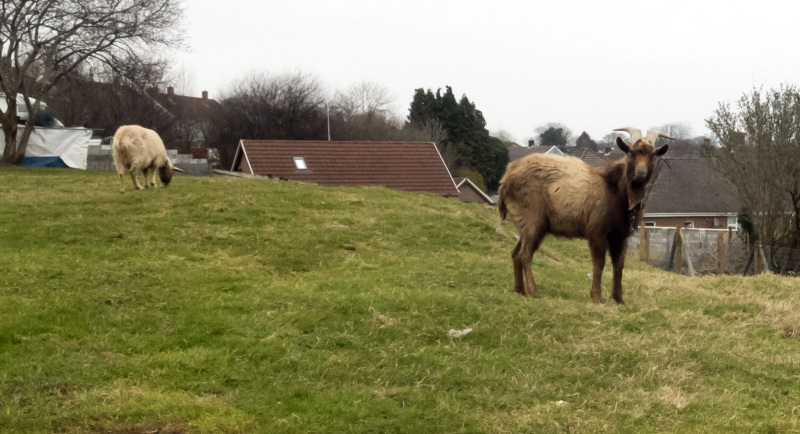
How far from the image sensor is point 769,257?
2083 cm

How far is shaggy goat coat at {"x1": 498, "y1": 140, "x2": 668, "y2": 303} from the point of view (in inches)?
353

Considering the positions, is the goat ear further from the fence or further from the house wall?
the house wall

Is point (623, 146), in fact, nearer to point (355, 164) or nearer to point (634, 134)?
point (634, 134)

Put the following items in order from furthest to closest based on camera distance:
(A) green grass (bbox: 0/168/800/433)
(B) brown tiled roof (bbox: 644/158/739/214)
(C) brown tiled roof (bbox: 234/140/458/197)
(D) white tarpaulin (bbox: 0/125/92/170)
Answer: (B) brown tiled roof (bbox: 644/158/739/214) → (C) brown tiled roof (bbox: 234/140/458/197) → (D) white tarpaulin (bbox: 0/125/92/170) → (A) green grass (bbox: 0/168/800/433)

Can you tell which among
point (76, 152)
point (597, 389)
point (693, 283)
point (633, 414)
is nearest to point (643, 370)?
point (597, 389)

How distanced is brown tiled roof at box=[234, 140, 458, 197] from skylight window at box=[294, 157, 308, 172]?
0.40 ft

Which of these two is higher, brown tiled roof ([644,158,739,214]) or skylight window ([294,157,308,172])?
skylight window ([294,157,308,172])

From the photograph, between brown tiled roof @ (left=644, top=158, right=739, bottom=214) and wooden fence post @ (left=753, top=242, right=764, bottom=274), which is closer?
wooden fence post @ (left=753, top=242, right=764, bottom=274)

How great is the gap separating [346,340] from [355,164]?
2497cm

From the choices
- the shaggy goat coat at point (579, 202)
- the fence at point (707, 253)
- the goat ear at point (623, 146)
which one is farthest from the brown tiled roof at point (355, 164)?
the goat ear at point (623, 146)

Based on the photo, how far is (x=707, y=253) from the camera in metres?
21.8

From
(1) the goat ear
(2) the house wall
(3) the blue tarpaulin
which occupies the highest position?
(1) the goat ear

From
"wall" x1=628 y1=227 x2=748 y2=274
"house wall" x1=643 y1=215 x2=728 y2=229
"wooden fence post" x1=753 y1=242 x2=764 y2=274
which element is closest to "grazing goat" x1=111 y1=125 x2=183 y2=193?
"wall" x1=628 y1=227 x2=748 y2=274

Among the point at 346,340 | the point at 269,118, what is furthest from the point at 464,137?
the point at 346,340
